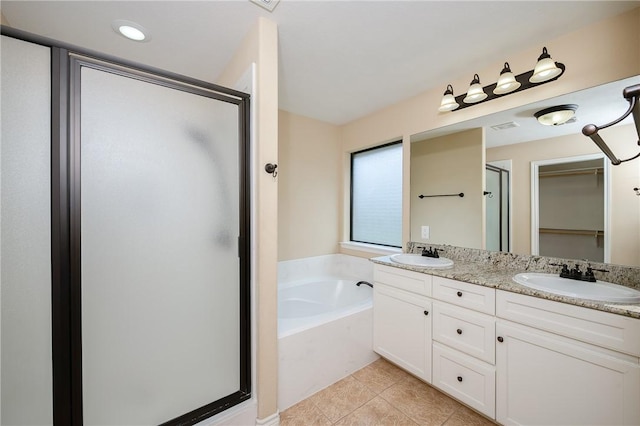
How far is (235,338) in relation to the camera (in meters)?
1.51

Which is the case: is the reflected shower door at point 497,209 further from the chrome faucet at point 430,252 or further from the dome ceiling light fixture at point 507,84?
the dome ceiling light fixture at point 507,84

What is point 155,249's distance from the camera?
126 centimetres

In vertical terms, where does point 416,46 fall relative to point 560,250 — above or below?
above

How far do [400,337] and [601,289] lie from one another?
124cm

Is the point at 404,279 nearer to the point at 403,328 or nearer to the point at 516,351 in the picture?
the point at 403,328

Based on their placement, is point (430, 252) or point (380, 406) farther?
point (430, 252)

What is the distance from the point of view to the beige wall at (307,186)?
2.85 metres

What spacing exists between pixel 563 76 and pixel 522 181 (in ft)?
2.26

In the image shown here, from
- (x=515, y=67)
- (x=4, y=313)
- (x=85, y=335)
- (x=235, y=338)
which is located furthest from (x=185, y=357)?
(x=515, y=67)

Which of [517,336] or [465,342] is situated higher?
[517,336]

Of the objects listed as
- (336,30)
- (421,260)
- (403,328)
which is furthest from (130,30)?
(403,328)

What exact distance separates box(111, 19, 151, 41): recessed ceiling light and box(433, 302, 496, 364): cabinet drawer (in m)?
2.65

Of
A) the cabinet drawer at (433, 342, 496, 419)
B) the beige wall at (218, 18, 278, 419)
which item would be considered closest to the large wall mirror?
the cabinet drawer at (433, 342, 496, 419)

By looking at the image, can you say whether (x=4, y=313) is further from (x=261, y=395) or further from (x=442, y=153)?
(x=442, y=153)
